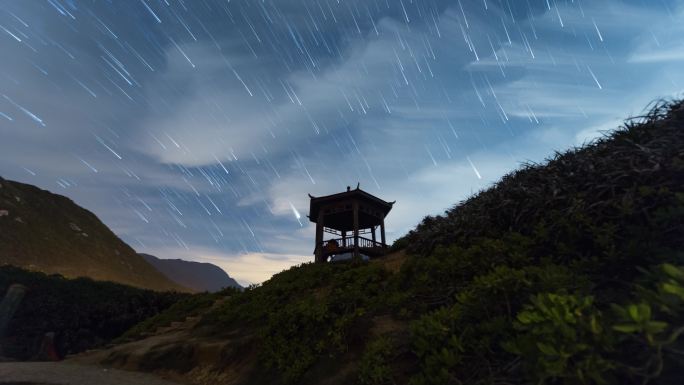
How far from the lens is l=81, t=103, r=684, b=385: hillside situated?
2.23 m

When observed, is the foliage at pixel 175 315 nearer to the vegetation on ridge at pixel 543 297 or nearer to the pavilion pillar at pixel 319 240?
the pavilion pillar at pixel 319 240

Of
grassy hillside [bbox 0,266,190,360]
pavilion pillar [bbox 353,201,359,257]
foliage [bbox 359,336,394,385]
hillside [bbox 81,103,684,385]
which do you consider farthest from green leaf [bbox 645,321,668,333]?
grassy hillside [bbox 0,266,190,360]

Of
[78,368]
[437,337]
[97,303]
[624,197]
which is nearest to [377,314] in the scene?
[437,337]

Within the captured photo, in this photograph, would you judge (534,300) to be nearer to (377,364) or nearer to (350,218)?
(377,364)

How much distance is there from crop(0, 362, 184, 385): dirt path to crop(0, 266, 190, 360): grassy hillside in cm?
680

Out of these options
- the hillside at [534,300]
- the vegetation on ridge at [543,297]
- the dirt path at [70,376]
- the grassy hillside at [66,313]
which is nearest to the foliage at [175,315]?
the grassy hillside at [66,313]

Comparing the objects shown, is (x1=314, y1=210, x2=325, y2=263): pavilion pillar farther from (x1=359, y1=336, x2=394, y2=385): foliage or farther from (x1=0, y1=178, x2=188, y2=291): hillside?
(x1=0, y1=178, x2=188, y2=291): hillside

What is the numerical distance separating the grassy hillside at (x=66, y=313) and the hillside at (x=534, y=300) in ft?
31.8

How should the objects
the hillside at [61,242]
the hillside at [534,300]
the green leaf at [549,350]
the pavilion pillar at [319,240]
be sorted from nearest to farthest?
the green leaf at [549,350], the hillside at [534,300], the pavilion pillar at [319,240], the hillside at [61,242]

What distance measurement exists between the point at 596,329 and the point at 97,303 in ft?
60.0

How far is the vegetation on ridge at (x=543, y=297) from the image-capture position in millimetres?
2217

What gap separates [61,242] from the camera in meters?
61.8

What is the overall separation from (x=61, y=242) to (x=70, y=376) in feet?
228

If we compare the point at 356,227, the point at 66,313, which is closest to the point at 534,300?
the point at 356,227
